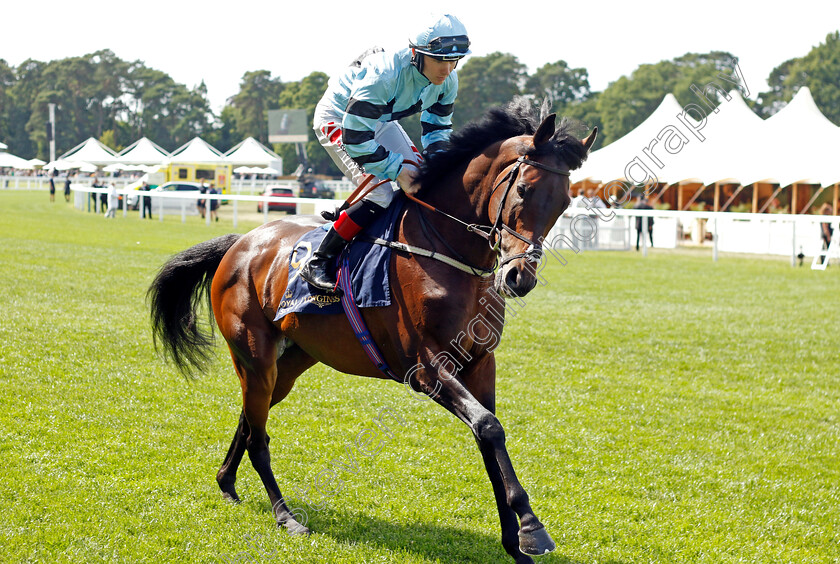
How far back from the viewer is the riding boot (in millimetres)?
4102

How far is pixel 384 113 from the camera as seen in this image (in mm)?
4031

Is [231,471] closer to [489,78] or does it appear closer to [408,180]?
[408,180]

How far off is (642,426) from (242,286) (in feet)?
11.2

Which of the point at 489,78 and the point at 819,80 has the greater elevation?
the point at 489,78

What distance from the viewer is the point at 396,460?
5.22 m

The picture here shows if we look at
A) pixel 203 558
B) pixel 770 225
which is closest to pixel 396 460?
pixel 203 558

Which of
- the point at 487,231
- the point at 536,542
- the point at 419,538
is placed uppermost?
the point at 487,231

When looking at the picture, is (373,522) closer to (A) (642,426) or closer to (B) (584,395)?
(A) (642,426)

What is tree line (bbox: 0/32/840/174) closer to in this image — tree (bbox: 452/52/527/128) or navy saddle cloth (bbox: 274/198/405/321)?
tree (bbox: 452/52/527/128)

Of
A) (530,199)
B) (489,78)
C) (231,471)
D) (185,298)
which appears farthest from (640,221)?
(489,78)

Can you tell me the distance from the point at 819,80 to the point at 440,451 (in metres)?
75.5

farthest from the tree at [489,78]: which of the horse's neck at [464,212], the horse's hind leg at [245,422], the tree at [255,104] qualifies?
the horse's neck at [464,212]

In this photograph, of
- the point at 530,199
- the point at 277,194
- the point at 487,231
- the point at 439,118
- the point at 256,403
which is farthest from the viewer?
the point at 277,194

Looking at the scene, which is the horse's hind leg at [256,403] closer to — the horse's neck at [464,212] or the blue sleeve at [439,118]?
the horse's neck at [464,212]
